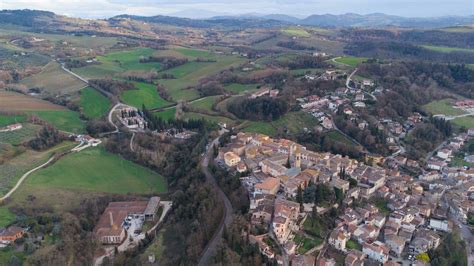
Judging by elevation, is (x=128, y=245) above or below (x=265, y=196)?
below

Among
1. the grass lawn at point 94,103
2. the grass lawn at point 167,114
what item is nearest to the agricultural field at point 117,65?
the grass lawn at point 94,103

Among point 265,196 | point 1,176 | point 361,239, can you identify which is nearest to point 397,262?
point 361,239

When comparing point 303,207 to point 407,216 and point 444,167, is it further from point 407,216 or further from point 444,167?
point 444,167

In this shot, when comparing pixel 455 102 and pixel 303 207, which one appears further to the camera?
pixel 455 102

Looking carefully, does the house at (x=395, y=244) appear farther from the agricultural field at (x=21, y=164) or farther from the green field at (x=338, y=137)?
the agricultural field at (x=21, y=164)

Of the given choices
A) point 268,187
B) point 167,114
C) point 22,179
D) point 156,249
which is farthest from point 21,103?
point 268,187

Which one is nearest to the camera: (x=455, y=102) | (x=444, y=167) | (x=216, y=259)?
(x=216, y=259)
